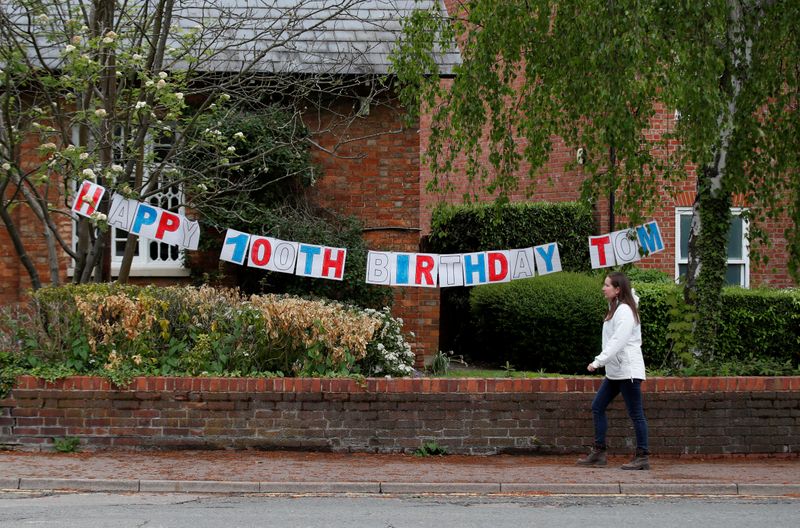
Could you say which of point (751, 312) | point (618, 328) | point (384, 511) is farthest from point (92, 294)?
point (751, 312)

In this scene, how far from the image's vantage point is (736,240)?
1898 cm

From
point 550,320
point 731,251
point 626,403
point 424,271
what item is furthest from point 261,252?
point 731,251

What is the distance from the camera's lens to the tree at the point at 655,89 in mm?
9727

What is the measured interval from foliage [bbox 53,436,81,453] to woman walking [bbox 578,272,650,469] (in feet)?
16.8

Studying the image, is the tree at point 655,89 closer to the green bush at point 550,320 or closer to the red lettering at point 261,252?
the red lettering at point 261,252

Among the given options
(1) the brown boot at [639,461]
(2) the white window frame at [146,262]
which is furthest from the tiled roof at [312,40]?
(1) the brown boot at [639,461]

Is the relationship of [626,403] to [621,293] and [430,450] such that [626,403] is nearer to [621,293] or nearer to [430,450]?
[621,293]

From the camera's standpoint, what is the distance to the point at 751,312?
15383mm

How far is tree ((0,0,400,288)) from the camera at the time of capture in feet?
37.2

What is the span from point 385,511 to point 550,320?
24.8 ft

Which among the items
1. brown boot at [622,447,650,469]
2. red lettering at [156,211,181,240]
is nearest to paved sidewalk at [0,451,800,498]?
brown boot at [622,447,650,469]

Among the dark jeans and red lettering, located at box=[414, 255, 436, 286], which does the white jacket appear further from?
red lettering, located at box=[414, 255, 436, 286]

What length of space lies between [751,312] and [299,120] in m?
7.53

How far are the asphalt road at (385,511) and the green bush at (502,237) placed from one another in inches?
348
